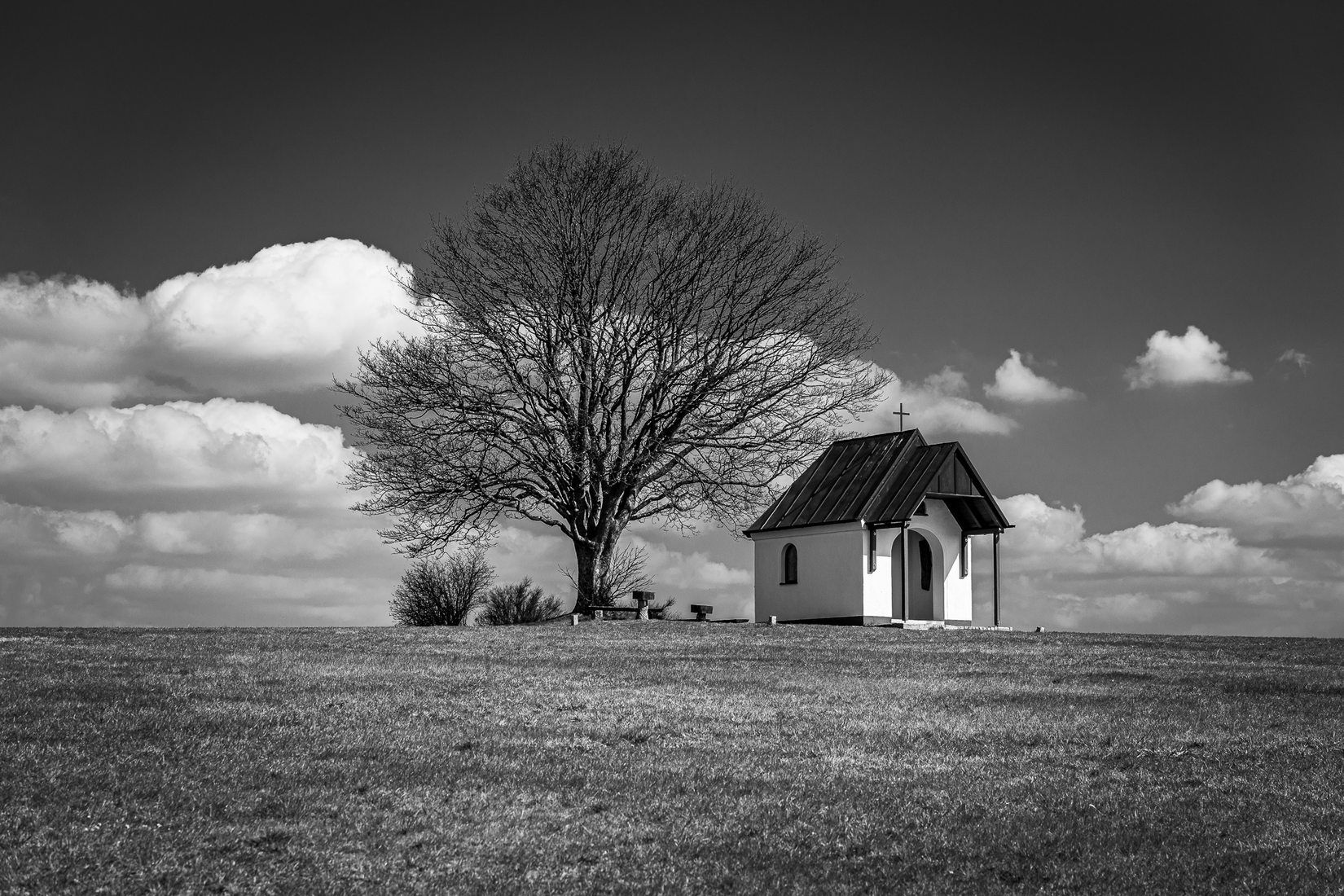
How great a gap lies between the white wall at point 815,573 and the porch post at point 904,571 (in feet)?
4.90

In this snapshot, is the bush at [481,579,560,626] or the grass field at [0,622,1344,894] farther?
the bush at [481,579,560,626]

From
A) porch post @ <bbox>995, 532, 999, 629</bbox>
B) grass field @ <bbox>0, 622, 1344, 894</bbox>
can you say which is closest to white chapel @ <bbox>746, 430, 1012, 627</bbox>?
porch post @ <bbox>995, 532, 999, 629</bbox>

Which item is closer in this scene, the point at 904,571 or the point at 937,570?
the point at 904,571

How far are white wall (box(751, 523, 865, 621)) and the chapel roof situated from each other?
1.41 ft

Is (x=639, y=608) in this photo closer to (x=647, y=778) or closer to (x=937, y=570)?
(x=937, y=570)

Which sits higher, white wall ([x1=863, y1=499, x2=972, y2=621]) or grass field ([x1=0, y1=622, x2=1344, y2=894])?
white wall ([x1=863, y1=499, x2=972, y2=621])

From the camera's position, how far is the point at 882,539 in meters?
40.2

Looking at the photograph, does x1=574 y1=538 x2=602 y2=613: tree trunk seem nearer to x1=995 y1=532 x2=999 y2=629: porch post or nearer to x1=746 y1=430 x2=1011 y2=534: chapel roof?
x1=746 y1=430 x2=1011 y2=534: chapel roof

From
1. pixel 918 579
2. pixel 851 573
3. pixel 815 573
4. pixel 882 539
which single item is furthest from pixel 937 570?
pixel 815 573

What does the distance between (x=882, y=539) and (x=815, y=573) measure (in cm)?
245

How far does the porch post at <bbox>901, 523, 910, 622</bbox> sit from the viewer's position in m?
40.2

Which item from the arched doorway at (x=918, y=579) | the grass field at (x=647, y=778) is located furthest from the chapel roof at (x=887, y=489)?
the grass field at (x=647, y=778)

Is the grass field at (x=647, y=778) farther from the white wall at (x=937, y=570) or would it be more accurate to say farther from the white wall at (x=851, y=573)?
the white wall at (x=937, y=570)

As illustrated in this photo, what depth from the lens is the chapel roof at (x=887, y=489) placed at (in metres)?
39.8
